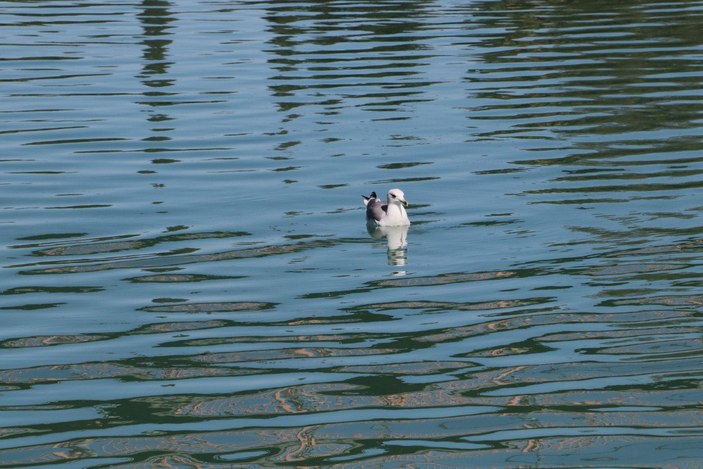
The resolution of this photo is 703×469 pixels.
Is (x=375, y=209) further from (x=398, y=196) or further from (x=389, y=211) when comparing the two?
(x=398, y=196)

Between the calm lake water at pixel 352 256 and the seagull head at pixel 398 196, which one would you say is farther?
the seagull head at pixel 398 196

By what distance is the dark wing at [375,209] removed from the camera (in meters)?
14.8

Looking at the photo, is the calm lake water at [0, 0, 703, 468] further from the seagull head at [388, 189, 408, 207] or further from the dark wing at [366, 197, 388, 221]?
the seagull head at [388, 189, 408, 207]

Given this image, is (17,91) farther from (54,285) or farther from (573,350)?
(573,350)

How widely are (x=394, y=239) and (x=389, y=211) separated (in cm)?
41

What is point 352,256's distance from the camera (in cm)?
1398

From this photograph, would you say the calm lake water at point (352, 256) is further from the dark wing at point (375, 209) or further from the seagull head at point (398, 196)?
the seagull head at point (398, 196)

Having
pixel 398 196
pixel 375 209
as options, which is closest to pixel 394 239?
pixel 375 209

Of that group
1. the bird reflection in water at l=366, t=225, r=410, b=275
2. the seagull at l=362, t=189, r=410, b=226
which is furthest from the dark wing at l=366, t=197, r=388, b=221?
the bird reflection in water at l=366, t=225, r=410, b=275

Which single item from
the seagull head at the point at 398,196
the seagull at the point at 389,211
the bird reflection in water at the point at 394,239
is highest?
the seagull head at the point at 398,196

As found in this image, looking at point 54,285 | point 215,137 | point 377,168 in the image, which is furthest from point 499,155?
point 54,285

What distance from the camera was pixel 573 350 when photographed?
10250 millimetres

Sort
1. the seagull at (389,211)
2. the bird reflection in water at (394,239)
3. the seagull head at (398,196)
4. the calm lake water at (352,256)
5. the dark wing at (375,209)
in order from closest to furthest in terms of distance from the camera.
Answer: the calm lake water at (352,256)
the bird reflection in water at (394,239)
the seagull at (389,211)
the dark wing at (375,209)
the seagull head at (398,196)

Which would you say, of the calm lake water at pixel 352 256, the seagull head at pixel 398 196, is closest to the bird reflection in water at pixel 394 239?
the calm lake water at pixel 352 256
